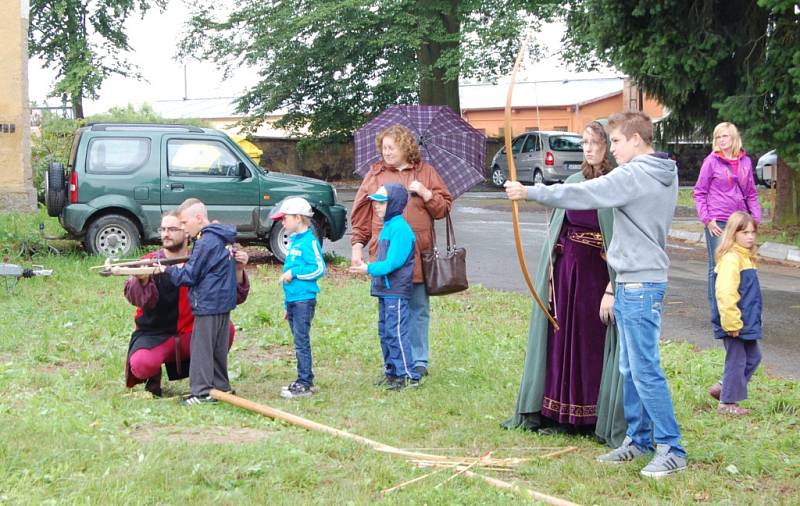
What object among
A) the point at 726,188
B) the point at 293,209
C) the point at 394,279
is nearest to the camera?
the point at 293,209

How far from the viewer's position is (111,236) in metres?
13.9

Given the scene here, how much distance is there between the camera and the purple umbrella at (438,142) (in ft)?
28.9

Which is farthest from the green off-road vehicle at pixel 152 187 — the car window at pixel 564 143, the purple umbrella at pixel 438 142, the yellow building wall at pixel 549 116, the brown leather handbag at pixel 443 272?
the yellow building wall at pixel 549 116

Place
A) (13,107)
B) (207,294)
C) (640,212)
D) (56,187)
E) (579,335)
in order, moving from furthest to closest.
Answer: (13,107) < (56,187) < (207,294) < (579,335) < (640,212)

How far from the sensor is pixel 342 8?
97.1 feet

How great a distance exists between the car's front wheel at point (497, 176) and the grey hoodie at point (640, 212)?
25.9 m

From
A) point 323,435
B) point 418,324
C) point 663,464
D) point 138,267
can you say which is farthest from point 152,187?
point 663,464

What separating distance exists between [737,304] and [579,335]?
4.90ft

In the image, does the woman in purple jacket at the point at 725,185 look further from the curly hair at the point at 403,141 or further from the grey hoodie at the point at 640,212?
the grey hoodie at the point at 640,212

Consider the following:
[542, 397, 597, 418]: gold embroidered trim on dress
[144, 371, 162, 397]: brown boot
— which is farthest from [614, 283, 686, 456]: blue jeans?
[144, 371, 162, 397]: brown boot

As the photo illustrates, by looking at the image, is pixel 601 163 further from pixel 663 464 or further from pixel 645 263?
pixel 663 464

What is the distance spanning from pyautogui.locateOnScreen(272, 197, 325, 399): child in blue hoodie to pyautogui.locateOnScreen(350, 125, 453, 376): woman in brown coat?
48cm

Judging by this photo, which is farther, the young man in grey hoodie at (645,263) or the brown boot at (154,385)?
the brown boot at (154,385)

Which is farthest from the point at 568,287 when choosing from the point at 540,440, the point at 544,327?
the point at 540,440
